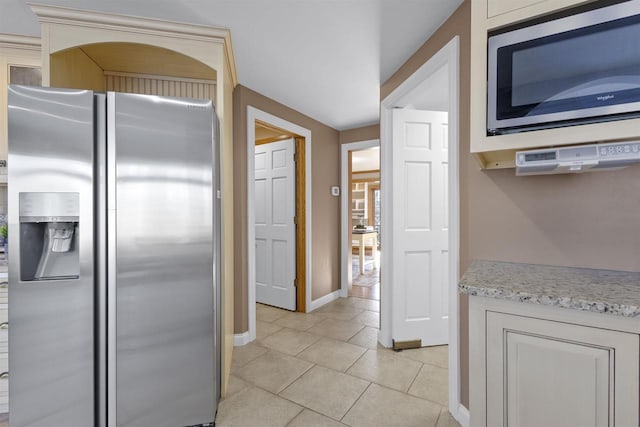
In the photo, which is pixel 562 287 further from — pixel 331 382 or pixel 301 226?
pixel 301 226

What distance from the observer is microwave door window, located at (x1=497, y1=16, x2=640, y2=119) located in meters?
0.92

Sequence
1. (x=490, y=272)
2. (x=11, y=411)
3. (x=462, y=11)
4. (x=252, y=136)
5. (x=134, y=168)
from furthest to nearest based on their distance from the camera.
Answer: (x=252, y=136), (x=462, y=11), (x=134, y=168), (x=11, y=411), (x=490, y=272)

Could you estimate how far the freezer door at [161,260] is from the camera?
145 cm

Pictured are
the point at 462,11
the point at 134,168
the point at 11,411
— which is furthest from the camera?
the point at 462,11

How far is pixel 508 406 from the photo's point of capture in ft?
3.14

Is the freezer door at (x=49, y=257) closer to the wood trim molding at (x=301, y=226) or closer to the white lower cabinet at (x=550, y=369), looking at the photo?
the white lower cabinet at (x=550, y=369)

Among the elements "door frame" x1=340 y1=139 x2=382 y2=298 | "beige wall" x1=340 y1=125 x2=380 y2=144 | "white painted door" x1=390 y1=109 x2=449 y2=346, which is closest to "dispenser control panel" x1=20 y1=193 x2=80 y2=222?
"white painted door" x1=390 y1=109 x2=449 y2=346

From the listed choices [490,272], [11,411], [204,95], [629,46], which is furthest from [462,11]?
[11,411]

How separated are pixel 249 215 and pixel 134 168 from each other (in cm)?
139

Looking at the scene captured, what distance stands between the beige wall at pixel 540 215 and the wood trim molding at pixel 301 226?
2.13 metres

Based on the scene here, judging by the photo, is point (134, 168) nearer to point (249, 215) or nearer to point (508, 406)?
point (249, 215)

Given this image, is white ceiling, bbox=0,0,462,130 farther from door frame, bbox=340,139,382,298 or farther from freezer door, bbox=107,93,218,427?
door frame, bbox=340,139,382,298

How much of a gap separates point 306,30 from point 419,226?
1845 mm

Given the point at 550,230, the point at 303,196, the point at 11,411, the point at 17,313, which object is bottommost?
the point at 11,411
